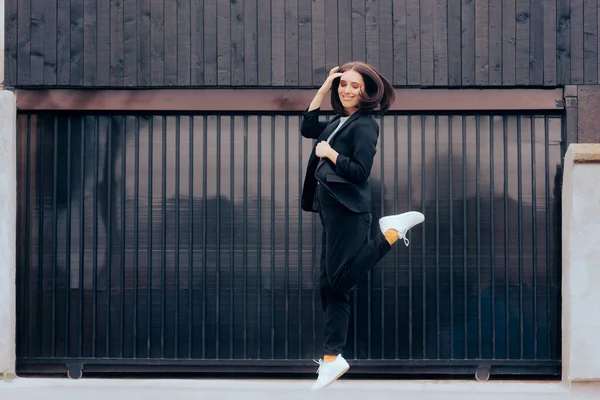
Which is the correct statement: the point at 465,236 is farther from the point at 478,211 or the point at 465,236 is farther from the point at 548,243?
the point at 548,243

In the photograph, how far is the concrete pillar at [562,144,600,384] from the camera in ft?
22.8

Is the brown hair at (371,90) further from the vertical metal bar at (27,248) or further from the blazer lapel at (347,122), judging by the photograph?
the vertical metal bar at (27,248)

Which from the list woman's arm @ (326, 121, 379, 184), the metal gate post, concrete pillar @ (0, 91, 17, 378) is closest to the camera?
woman's arm @ (326, 121, 379, 184)

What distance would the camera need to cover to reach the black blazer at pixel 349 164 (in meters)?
5.61

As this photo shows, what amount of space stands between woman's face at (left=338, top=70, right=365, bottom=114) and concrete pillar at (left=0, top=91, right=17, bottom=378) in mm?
3127

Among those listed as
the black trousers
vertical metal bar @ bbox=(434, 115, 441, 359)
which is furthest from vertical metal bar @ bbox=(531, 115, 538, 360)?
the black trousers

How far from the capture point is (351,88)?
588 cm

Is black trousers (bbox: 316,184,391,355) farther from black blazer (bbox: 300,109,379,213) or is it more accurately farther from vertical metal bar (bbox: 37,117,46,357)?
vertical metal bar (bbox: 37,117,46,357)

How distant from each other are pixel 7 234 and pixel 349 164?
333 cm

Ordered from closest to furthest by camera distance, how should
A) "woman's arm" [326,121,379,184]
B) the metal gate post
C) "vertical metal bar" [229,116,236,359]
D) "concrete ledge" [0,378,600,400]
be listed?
"woman's arm" [326,121,379,184], "concrete ledge" [0,378,600,400], the metal gate post, "vertical metal bar" [229,116,236,359]

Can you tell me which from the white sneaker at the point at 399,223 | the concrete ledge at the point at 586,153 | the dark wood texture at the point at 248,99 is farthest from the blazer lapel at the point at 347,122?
the concrete ledge at the point at 586,153

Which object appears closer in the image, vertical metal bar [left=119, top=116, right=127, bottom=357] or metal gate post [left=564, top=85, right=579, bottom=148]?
metal gate post [left=564, top=85, right=579, bottom=148]

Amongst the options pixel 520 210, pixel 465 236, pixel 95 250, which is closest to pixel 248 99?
pixel 95 250

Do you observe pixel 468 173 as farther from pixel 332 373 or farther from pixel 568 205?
pixel 332 373
